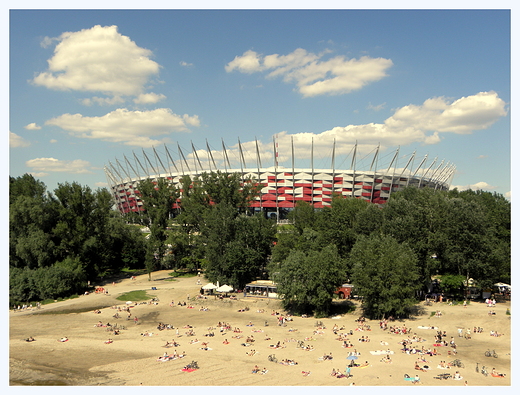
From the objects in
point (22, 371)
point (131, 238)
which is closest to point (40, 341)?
point (22, 371)

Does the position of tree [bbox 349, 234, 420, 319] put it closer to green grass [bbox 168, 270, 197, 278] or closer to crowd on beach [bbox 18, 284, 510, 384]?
crowd on beach [bbox 18, 284, 510, 384]

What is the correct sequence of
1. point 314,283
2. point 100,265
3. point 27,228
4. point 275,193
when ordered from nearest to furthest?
point 314,283
point 27,228
point 100,265
point 275,193

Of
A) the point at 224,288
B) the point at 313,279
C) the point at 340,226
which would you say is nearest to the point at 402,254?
the point at 313,279

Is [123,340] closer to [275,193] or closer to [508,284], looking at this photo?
[508,284]

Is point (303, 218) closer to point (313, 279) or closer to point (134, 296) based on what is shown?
point (313, 279)

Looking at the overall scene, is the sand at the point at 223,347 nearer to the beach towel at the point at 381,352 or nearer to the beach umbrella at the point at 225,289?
the beach towel at the point at 381,352
